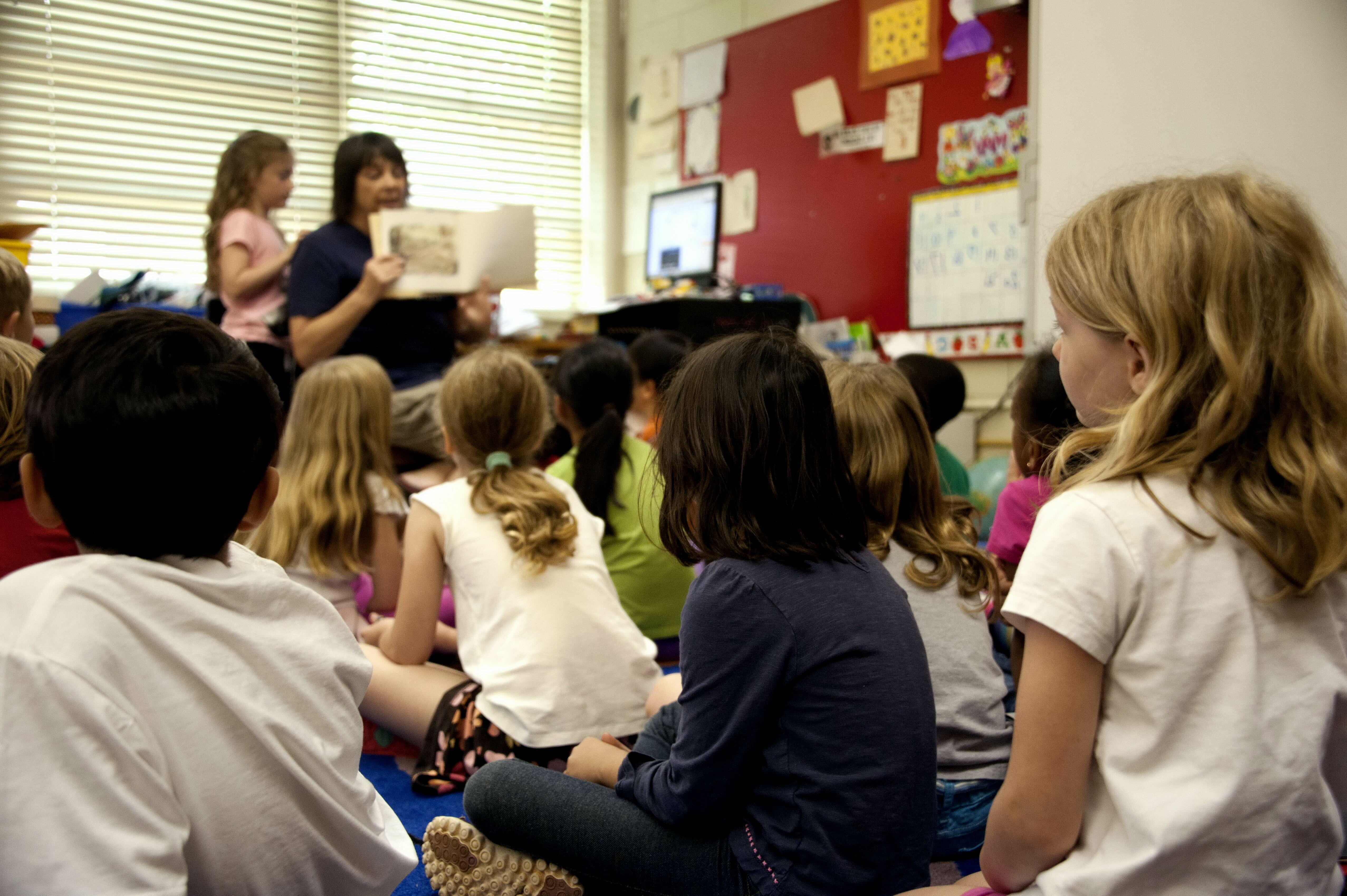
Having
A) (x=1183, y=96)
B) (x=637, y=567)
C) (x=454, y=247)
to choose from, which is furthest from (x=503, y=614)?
(x=1183, y=96)

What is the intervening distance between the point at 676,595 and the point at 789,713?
109 centimetres

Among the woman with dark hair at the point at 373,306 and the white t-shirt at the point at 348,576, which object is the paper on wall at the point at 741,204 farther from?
the white t-shirt at the point at 348,576

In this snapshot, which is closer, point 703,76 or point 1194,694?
point 1194,694

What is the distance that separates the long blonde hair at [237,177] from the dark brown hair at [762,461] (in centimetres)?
229

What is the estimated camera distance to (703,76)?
4305 millimetres

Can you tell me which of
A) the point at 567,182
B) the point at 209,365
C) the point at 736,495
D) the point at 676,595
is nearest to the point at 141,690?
the point at 209,365

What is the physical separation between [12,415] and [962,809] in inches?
45.1

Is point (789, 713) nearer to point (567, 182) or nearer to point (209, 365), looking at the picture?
point (209, 365)

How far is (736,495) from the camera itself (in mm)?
981

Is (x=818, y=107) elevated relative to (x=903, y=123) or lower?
elevated

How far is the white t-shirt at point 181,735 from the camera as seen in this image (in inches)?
23.1

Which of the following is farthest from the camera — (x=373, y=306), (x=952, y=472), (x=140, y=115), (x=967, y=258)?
(x=140, y=115)

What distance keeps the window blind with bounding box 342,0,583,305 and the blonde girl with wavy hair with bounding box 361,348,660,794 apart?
274 cm

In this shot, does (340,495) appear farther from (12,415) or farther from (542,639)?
(12,415)
